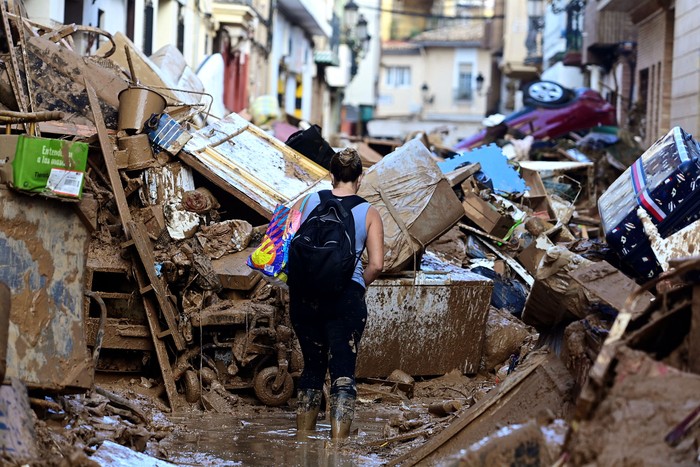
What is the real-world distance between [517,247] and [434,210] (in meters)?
2.44

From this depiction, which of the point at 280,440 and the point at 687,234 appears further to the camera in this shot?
the point at 280,440

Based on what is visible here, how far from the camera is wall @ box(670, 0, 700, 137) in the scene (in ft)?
53.1

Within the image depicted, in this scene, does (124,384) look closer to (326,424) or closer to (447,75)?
(326,424)

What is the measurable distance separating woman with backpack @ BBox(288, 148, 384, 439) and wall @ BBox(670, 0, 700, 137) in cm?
1075

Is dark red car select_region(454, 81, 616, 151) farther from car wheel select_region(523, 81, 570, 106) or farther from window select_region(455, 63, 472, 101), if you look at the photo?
window select_region(455, 63, 472, 101)

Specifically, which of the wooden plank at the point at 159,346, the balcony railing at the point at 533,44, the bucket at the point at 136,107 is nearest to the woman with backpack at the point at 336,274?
the wooden plank at the point at 159,346

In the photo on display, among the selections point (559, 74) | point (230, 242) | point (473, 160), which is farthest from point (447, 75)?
point (230, 242)

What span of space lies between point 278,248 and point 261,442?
3.45 ft

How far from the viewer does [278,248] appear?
6.52m

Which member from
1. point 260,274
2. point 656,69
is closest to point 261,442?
point 260,274

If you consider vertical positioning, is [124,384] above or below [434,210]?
below

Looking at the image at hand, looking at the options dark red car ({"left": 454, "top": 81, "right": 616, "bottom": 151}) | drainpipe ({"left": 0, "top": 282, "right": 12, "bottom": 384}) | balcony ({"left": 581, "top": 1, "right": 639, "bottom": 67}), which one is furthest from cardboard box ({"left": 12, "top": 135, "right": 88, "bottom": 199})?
balcony ({"left": 581, "top": 1, "right": 639, "bottom": 67})

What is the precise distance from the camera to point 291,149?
9.90 metres

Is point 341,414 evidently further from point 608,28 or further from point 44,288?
point 608,28
